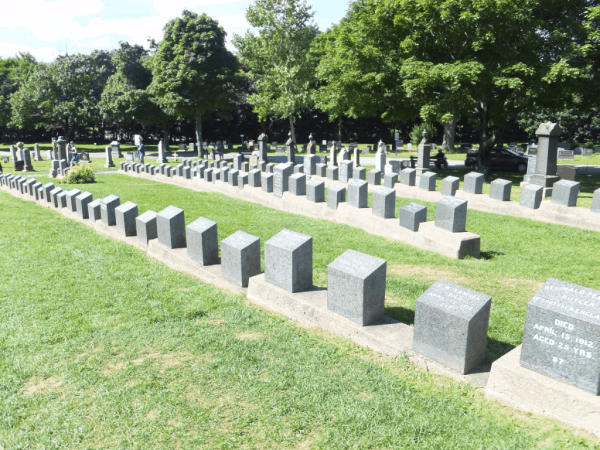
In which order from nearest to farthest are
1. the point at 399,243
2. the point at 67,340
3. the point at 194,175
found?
the point at 67,340 < the point at 399,243 < the point at 194,175

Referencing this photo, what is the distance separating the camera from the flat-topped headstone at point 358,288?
5.11 m

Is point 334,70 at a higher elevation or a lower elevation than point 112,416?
higher

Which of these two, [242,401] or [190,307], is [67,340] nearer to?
[190,307]

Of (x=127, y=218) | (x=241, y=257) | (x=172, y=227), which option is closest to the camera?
(x=241, y=257)

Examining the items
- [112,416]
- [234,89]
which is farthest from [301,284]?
[234,89]

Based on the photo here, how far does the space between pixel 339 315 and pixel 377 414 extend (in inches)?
60.9

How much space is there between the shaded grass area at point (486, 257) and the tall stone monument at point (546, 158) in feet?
11.0

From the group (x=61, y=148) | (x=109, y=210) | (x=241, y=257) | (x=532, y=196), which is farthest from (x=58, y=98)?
(x=241, y=257)

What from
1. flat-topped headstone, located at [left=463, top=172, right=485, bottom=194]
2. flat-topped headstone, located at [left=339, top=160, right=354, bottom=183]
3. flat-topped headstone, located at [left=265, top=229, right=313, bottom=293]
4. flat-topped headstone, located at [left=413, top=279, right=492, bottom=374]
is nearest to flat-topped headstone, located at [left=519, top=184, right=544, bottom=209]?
flat-topped headstone, located at [left=463, top=172, right=485, bottom=194]

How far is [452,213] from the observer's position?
29.8 ft

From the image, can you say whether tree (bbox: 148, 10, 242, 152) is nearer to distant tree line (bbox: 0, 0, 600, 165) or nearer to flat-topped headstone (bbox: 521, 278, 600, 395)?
distant tree line (bbox: 0, 0, 600, 165)

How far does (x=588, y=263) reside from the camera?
329 inches

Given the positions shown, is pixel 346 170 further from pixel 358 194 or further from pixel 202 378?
pixel 202 378

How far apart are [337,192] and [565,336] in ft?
28.0
